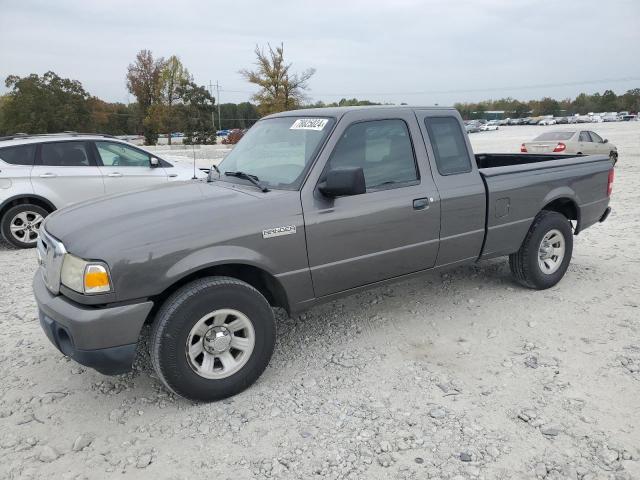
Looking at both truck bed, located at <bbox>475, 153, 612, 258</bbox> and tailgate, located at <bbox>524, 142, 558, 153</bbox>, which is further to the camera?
tailgate, located at <bbox>524, 142, 558, 153</bbox>

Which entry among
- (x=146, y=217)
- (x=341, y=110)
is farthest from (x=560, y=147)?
(x=146, y=217)

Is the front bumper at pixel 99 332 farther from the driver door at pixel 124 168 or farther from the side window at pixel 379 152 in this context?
the driver door at pixel 124 168

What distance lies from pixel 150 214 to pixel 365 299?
252 cm

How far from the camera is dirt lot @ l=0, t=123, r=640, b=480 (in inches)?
107

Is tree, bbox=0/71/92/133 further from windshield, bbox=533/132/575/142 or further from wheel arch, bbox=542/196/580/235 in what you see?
wheel arch, bbox=542/196/580/235

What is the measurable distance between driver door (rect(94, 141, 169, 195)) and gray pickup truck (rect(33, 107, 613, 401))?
4.59 m

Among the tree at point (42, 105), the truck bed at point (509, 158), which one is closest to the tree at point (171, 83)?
the tree at point (42, 105)

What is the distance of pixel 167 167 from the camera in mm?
8828

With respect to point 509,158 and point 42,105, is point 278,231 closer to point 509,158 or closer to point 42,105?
point 509,158

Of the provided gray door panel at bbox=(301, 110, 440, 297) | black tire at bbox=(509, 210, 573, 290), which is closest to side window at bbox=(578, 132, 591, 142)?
black tire at bbox=(509, 210, 573, 290)

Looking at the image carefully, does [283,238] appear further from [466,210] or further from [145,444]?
[466,210]

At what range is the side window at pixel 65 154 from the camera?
7.85 meters

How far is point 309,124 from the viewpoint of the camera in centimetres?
396

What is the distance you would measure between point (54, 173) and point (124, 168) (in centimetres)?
106
